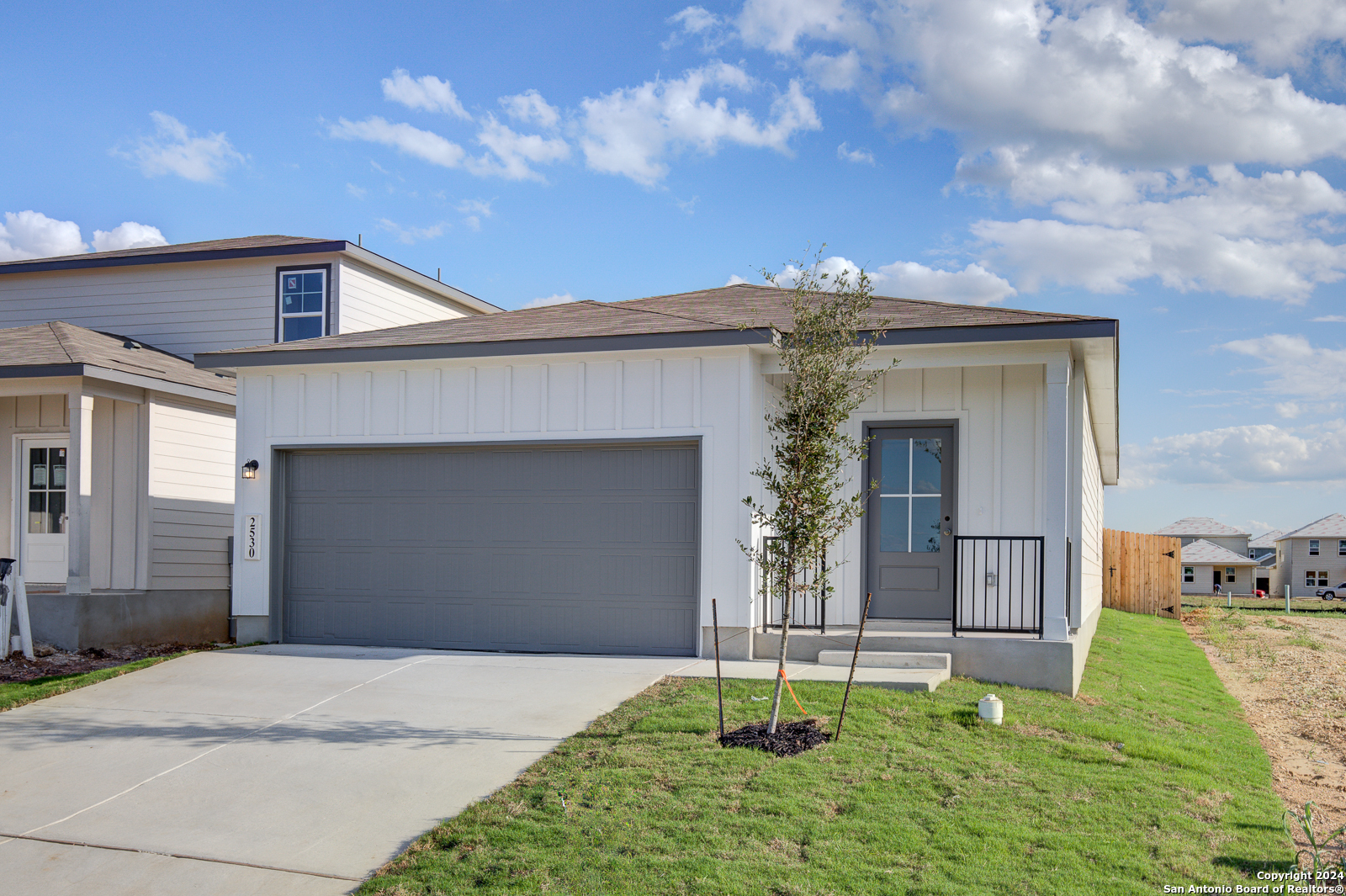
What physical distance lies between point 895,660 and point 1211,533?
56.2m

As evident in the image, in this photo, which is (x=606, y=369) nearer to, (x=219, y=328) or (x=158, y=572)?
(x=158, y=572)

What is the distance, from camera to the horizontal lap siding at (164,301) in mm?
14805

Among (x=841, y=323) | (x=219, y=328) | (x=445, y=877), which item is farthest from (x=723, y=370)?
(x=219, y=328)

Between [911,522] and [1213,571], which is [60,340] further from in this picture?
[1213,571]

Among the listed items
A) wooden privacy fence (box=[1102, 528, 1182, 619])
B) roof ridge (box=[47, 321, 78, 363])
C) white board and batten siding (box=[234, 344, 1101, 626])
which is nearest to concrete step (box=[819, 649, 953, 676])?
white board and batten siding (box=[234, 344, 1101, 626])

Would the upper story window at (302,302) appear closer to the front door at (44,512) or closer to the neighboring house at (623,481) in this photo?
the front door at (44,512)

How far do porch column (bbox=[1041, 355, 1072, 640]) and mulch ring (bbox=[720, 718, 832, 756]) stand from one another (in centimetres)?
319

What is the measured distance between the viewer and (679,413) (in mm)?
9680

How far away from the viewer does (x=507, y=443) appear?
10234mm

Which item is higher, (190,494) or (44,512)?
(190,494)

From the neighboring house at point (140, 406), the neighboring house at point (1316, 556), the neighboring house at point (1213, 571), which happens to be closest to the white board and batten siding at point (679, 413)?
the neighboring house at point (140, 406)

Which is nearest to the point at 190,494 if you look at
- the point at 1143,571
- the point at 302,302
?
A: the point at 302,302

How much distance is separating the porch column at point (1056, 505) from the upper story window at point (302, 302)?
33.8 ft

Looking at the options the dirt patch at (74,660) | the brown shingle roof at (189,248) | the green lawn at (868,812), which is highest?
the brown shingle roof at (189,248)
